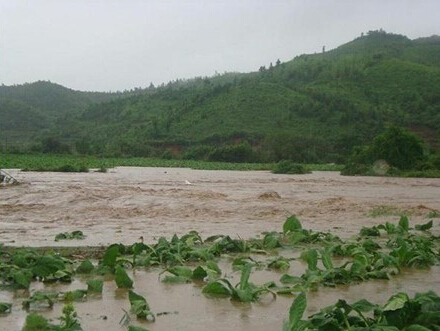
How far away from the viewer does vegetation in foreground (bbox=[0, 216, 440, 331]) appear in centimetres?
307

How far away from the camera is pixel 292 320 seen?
2.93 m

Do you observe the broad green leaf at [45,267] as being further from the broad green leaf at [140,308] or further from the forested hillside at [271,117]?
the forested hillside at [271,117]

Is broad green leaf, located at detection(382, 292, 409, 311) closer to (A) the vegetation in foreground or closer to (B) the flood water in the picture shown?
(A) the vegetation in foreground

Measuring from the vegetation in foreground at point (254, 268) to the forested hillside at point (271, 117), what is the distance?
167 feet

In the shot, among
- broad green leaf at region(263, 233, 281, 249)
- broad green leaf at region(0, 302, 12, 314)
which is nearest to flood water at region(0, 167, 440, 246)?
broad green leaf at region(263, 233, 281, 249)

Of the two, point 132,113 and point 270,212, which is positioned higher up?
point 132,113

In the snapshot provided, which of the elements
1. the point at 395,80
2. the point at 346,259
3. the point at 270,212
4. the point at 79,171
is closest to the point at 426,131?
the point at 395,80

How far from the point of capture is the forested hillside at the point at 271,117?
61.8 metres

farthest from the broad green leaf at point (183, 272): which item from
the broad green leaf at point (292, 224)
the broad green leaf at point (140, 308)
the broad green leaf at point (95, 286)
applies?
the broad green leaf at point (292, 224)

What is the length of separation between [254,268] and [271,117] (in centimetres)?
7394

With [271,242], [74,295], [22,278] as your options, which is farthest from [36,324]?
[271,242]

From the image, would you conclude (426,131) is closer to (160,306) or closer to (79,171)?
(79,171)

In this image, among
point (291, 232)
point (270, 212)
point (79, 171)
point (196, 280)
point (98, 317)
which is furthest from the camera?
point (79, 171)

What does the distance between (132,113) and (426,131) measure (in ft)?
199
